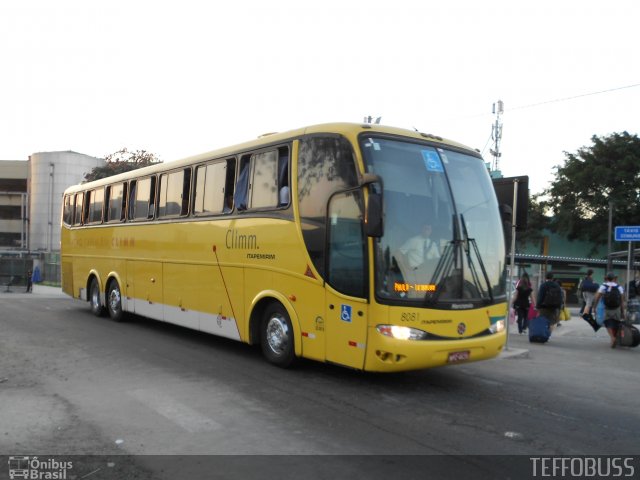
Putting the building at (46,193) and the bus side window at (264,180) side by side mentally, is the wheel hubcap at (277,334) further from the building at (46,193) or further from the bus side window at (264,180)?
the building at (46,193)

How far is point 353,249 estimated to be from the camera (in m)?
7.10

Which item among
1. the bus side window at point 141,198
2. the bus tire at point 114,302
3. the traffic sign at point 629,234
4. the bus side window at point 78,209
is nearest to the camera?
the bus side window at point 141,198

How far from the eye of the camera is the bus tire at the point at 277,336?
820 cm

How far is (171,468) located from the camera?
15.3ft

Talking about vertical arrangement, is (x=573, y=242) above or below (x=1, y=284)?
above

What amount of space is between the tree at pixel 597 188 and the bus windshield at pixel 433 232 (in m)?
38.0

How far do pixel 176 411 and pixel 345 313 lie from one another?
7.51 ft

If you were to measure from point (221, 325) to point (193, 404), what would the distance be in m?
3.25

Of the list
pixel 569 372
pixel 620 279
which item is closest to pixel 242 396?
pixel 569 372

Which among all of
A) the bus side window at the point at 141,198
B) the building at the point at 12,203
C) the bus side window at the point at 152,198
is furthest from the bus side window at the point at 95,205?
the building at the point at 12,203

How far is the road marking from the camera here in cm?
574

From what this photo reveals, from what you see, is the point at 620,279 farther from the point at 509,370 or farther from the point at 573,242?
the point at 509,370

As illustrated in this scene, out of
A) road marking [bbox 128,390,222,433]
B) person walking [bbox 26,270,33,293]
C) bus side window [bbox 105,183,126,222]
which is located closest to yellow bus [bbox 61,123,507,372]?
road marking [bbox 128,390,222,433]

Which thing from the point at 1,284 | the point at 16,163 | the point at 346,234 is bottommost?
the point at 1,284
